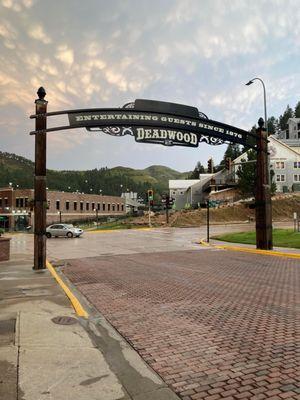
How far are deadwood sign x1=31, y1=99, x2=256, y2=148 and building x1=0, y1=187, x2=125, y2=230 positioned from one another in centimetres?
5481

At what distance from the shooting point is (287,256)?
774 inches

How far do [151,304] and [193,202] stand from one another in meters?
87.7

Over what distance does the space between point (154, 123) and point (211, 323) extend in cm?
1232

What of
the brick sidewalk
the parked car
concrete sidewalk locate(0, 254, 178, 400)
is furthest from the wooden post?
the parked car

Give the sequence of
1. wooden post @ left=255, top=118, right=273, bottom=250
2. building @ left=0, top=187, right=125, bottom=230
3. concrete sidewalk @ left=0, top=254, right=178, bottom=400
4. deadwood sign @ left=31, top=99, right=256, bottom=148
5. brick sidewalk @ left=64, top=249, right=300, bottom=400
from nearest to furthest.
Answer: concrete sidewalk @ left=0, top=254, right=178, bottom=400 → brick sidewalk @ left=64, top=249, right=300, bottom=400 → deadwood sign @ left=31, top=99, right=256, bottom=148 → wooden post @ left=255, top=118, right=273, bottom=250 → building @ left=0, top=187, right=125, bottom=230

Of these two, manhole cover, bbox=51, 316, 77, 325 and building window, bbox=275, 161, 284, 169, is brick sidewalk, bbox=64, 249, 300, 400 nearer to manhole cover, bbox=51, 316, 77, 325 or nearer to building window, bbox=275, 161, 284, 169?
manhole cover, bbox=51, 316, 77, 325

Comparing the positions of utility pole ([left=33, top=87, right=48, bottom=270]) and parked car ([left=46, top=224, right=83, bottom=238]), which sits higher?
utility pole ([left=33, top=87, right=48, bottom=270])

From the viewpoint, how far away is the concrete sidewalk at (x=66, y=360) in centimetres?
468

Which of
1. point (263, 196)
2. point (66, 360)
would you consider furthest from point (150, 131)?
point (66, 360)

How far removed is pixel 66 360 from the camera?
5.67 metres

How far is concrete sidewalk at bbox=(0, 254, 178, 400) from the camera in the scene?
4676mm

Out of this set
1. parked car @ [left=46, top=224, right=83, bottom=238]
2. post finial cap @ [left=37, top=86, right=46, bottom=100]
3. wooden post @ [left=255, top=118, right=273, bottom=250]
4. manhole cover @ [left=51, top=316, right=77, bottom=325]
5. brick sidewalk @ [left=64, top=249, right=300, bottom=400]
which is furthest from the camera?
parked car @ [left=46, top=224, right=83, bottom=238]

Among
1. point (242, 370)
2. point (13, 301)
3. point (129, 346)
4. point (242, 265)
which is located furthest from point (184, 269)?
point (242, 370)

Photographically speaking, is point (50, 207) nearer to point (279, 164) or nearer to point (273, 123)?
point (279, 164)
